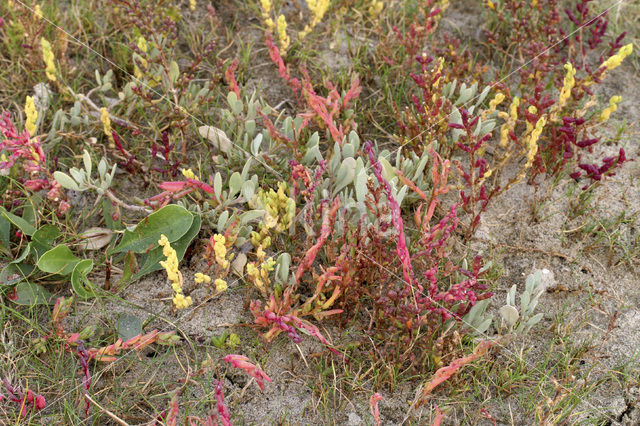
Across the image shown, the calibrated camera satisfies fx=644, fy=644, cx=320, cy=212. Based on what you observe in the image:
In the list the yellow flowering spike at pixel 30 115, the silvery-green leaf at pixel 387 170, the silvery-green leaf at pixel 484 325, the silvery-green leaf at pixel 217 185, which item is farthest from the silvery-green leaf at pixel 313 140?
the yellow flowering spike at pixel 30 115

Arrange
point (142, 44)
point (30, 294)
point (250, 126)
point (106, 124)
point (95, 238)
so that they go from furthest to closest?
point (142, 44), point (250, 126), point (106, 124), point (95, 238), point (30, 294)

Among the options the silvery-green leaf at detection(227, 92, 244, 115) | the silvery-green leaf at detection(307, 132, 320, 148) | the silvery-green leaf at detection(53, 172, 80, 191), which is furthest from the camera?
the silvery-green leaf at detection(227, 92, 244, 115)

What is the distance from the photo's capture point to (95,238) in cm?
309

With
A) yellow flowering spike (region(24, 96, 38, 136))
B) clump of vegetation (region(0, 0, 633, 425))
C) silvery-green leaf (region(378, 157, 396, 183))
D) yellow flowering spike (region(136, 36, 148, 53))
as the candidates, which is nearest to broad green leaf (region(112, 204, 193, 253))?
clump of vegetation (region(0, 0, 633, 425))

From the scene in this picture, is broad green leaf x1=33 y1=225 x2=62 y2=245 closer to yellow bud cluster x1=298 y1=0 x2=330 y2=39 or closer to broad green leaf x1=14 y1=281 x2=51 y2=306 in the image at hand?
broad green leaf x1=14 y1=281 x2=51 y2=306

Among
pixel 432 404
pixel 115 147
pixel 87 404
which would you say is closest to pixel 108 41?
pixel 115 147

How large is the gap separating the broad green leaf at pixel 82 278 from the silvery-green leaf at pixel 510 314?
1769 mm

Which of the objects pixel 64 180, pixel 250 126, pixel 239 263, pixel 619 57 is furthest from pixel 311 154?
pixel 619 57

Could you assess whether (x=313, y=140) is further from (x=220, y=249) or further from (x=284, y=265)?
(x=220, y=249)

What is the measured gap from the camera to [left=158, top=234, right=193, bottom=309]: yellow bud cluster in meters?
2.58

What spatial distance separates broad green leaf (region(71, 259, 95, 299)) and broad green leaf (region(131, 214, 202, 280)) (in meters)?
0.21

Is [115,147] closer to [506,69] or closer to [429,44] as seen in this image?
[429,44]

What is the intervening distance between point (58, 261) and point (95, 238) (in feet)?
0.89

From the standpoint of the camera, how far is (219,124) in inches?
142
